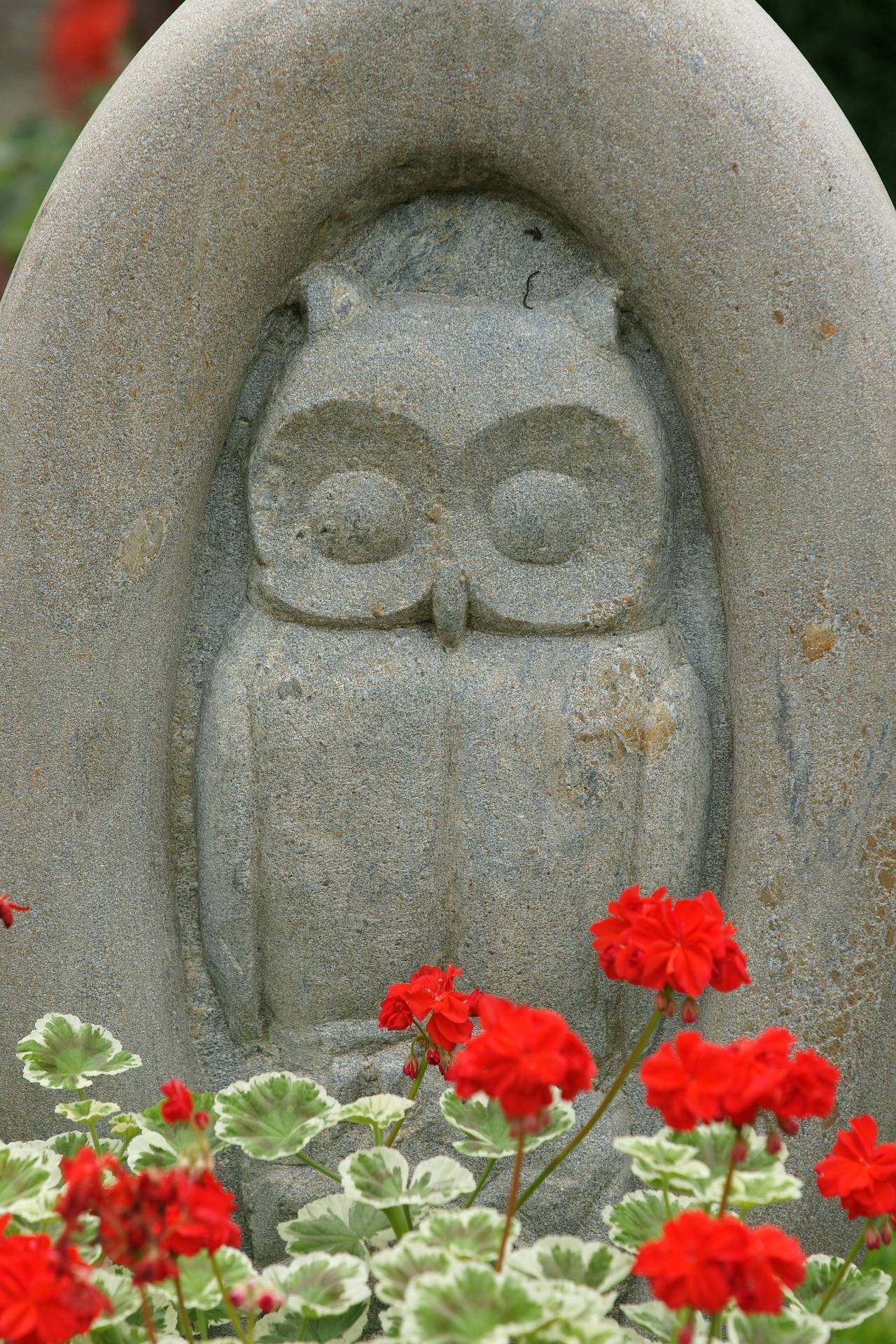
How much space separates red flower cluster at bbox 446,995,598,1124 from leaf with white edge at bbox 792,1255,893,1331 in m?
0.45

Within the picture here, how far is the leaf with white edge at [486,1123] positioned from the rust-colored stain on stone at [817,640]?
632mm

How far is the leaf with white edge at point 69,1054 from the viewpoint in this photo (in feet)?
4.90

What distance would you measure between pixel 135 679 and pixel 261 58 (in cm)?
74

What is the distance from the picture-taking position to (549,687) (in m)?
1.77

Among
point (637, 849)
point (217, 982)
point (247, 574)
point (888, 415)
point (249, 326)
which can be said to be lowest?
point (217, 982)

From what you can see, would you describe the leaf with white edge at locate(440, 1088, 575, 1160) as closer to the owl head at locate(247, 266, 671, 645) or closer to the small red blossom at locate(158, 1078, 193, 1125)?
the small red blossom at locate(158, 1078, 193, 1125)

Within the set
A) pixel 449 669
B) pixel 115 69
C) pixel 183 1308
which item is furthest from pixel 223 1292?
pixel 115 69

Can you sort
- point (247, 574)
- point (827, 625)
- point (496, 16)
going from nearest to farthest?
point (496, 16)
point (827, 625)
point (247, 574)

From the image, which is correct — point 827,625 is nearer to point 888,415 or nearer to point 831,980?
point 888,415

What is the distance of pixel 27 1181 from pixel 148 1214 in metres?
0.37

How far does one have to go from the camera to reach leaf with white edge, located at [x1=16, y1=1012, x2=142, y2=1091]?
4.90 ft

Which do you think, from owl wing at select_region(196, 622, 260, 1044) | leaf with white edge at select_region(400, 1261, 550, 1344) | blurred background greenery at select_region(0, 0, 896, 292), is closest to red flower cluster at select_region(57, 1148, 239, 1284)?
leaf with white edge at select_region(400, 1261, 550, 1344)

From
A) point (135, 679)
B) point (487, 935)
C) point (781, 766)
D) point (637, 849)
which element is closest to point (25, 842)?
point (135, 679)

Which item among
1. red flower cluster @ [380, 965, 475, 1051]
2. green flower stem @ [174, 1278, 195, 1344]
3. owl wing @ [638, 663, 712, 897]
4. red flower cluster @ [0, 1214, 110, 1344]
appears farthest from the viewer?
owl wing @ [638, 663, 712, 897]
